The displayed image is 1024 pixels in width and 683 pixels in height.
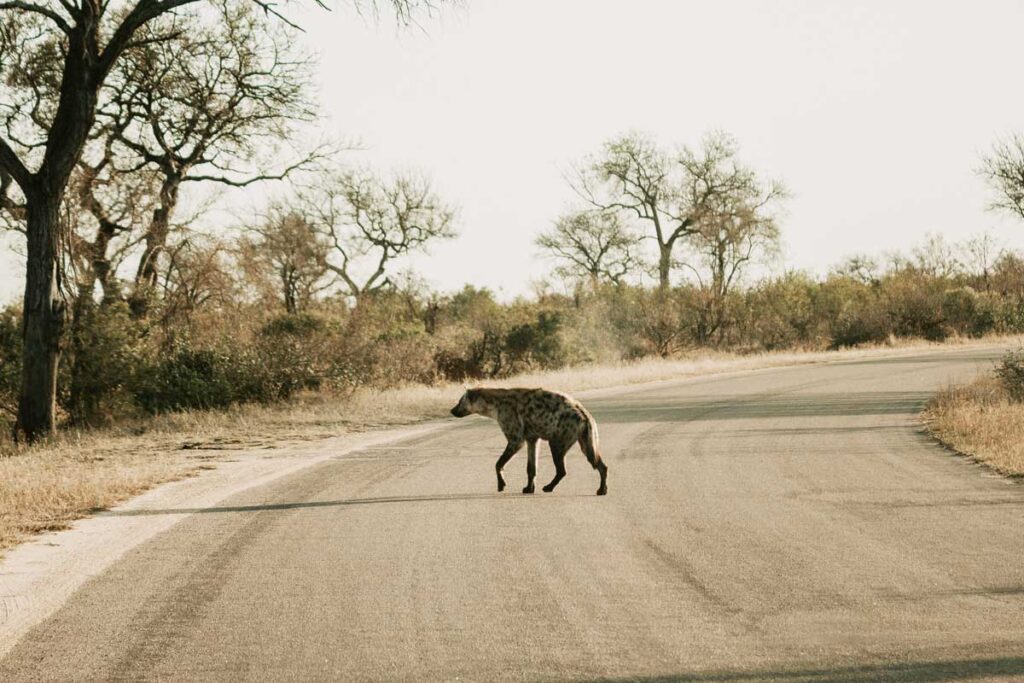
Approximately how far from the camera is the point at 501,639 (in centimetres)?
605

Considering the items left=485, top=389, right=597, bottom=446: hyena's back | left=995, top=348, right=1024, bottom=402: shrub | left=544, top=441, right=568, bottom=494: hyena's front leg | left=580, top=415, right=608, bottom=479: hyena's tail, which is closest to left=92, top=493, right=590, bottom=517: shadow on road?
left=544, top=441, right=568, bottom=494: hyena's front leg

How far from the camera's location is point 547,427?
11.6 meters

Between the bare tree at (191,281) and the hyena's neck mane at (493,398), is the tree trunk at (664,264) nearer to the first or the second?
the bare tree at (191,281)

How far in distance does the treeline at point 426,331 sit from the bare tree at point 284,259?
59cm

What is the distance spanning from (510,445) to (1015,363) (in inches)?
552

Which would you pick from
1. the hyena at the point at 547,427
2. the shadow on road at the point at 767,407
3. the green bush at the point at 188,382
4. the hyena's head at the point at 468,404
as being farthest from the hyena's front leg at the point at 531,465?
the green bush at the point at 188,382

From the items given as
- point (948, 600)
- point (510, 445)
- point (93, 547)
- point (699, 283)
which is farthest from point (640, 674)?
point (699, 283)

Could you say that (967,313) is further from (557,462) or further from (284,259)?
(557,462)

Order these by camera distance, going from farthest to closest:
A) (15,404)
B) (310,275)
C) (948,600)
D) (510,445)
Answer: (310,275), (15,404), (510,445), (948,600)

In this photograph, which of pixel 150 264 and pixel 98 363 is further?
pixel 150 264

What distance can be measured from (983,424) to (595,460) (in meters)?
7.81

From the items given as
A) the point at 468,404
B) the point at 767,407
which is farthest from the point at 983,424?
the point at 468,404

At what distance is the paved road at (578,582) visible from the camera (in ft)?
18.6

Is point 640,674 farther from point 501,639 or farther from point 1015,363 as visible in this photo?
point 1015,363
